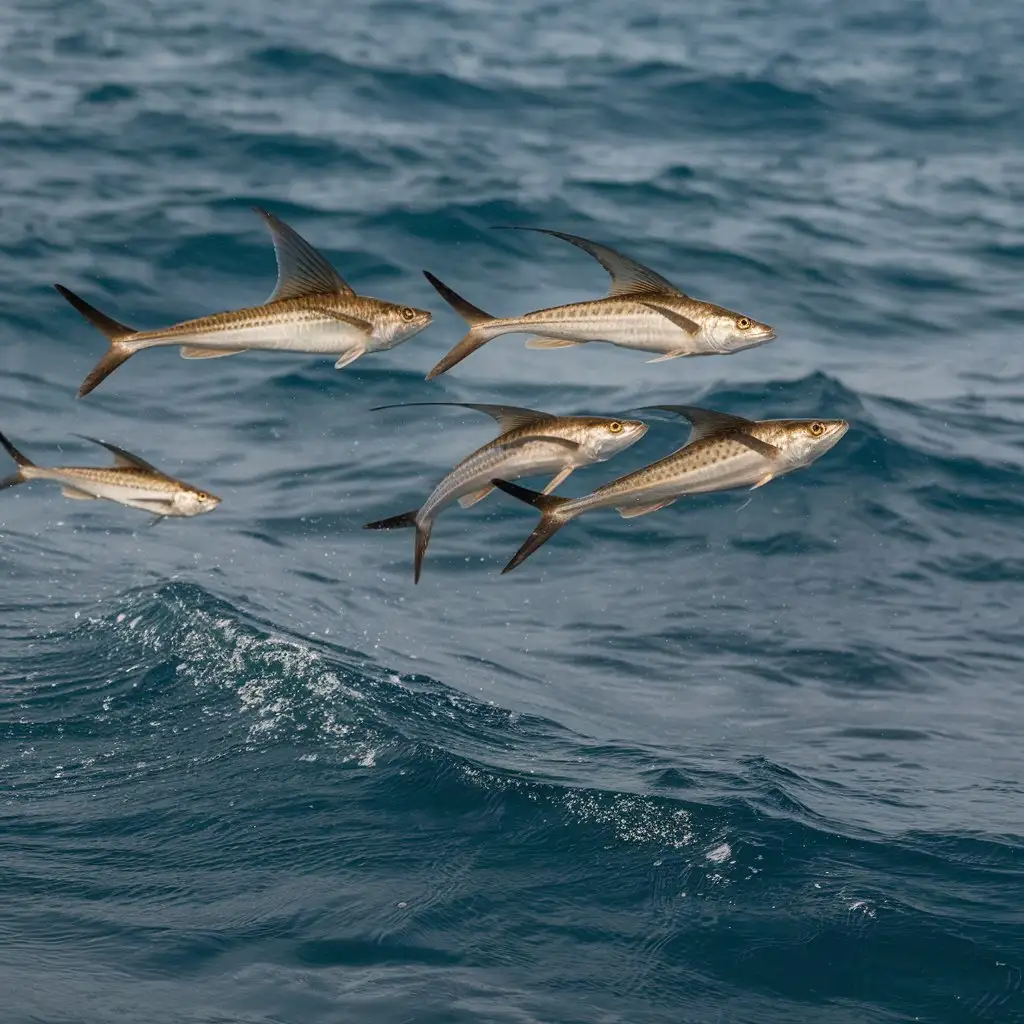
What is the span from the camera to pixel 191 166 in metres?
23.0

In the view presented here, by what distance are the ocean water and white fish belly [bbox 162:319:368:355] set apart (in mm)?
2911

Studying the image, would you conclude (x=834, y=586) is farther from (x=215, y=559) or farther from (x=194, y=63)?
(x=194, y=63)

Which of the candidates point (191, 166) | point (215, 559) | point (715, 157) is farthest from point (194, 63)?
point (215, 559)

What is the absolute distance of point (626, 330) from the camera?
7246 mm

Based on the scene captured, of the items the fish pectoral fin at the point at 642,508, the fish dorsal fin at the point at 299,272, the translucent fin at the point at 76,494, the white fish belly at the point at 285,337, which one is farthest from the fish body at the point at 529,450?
the translucent fin at the point at 76,494

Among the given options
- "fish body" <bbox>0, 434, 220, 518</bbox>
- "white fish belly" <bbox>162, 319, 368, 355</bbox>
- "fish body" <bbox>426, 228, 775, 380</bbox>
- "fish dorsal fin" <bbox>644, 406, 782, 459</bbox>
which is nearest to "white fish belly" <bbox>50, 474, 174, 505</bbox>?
"fish body" <bbox>0, 434, 220, 518</bbox>

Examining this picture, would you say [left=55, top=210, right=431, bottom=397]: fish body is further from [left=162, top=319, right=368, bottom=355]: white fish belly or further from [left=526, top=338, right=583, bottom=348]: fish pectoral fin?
[left=526, top=338, right=583, bottom=348]: fish pectoral fin

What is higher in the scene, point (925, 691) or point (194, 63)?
point (194, 63)

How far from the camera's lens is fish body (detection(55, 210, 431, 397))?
7125 mm

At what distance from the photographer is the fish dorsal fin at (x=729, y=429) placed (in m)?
7.04

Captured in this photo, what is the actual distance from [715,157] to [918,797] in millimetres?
17708

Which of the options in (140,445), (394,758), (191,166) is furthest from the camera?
(191,166)

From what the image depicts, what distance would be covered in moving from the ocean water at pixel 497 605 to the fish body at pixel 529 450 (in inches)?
92.0

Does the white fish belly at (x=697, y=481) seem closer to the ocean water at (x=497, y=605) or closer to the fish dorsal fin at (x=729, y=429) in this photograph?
the fish dorsal fin at (x=729, y=429)
